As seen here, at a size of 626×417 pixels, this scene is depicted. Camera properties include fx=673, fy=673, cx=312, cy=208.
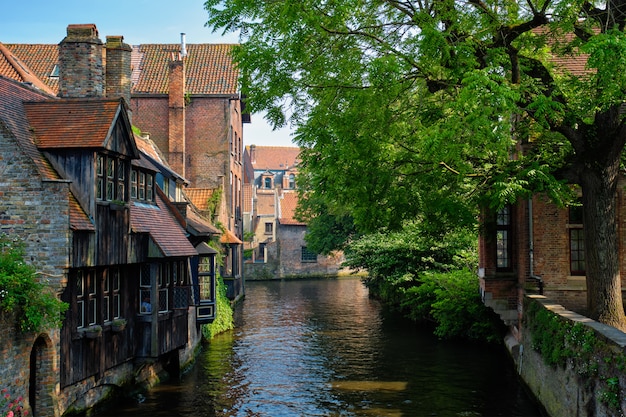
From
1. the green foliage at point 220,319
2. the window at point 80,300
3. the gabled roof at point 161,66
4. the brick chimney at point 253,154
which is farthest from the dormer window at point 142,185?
the brick chimney at point 253,154

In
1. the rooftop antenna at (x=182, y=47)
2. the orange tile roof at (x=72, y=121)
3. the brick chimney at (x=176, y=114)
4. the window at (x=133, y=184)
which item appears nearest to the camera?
the orange tile roof at (x=72, y=121)

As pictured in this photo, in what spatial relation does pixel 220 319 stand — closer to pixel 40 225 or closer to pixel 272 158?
pixel 40 225

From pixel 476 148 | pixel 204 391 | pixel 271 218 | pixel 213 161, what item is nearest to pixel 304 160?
pixel 476 148

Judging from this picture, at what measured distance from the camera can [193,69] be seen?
38.8 meters

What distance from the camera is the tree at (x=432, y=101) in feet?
40.7

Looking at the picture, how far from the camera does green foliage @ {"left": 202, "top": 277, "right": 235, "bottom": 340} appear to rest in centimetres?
2581

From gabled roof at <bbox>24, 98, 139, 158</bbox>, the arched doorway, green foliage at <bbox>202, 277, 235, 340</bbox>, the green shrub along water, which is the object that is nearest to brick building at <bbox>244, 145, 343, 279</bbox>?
the green shrub along water

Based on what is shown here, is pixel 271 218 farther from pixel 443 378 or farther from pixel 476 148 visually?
pixel 476 148

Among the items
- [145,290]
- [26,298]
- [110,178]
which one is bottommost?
[145,290]

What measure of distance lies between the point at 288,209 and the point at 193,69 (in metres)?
30.0

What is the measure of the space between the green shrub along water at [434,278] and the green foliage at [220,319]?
738 centimetres

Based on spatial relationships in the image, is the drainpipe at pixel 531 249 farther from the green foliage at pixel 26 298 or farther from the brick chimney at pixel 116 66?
the green foliage at pixel 26 298

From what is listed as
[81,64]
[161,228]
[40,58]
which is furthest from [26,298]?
[40,58]

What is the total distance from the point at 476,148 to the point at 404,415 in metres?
6.77
